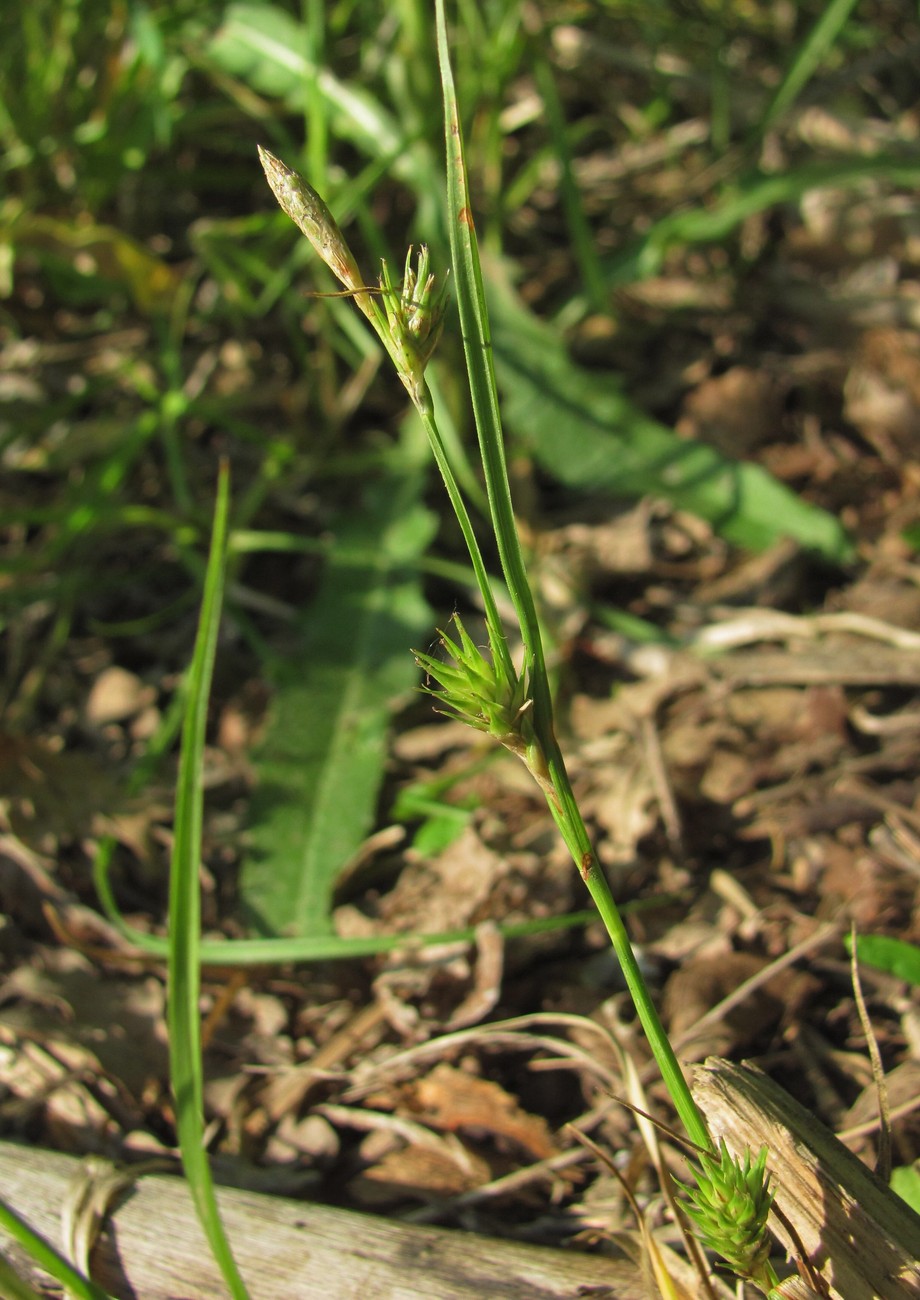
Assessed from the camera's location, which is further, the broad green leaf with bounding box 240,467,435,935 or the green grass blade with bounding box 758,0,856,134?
the green grass blade with bounding box 758,0,856,134

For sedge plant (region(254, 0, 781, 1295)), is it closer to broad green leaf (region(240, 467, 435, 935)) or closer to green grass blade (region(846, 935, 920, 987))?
green grass blade (region(846, 935, 920, 987))

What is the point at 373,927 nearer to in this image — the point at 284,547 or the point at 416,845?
the point at 416,845

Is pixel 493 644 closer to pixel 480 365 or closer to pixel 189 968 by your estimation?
Answer: pixel 480 365

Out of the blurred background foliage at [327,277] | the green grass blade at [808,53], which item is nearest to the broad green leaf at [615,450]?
the blurred background foliage at [327,277]

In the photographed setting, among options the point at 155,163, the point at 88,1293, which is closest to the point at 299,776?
the point at 88,1293

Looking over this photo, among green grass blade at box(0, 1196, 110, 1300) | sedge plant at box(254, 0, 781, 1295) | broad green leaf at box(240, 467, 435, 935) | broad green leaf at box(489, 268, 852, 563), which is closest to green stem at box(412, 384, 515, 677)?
sedge plant at box(254, 0, 781, 1295)
